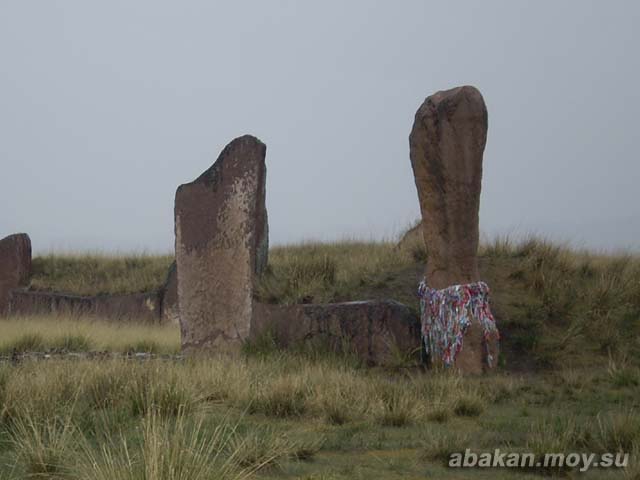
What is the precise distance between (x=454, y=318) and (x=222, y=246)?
3.96 m

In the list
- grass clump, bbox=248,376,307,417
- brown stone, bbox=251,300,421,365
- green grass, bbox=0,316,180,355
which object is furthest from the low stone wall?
grass clump, bbox=248,376,307,417

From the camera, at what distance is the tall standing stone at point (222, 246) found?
11.7 metres

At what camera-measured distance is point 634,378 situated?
8.23 m

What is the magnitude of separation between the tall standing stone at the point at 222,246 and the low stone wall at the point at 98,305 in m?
4.87

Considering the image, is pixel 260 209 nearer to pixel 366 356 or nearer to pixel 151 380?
pixel 366 356

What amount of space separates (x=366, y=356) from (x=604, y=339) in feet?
8.77

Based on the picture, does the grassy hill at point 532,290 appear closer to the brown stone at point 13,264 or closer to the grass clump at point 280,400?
the grass clump at point 280,400

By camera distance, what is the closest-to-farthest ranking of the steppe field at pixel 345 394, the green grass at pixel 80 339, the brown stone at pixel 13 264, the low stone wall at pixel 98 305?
the steppe field at pixel 345 394 → the green grass at pixel 80 339 → the low stone wall at pixel 98 305 → the brown stone at pixel 13 264

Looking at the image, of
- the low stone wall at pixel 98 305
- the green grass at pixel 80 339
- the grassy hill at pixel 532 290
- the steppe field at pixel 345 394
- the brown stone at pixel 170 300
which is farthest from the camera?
the low stone wall at pixel 98 305

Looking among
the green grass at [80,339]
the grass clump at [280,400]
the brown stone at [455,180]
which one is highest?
the brown stone at [455,180]

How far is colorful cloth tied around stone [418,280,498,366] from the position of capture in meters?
9.16

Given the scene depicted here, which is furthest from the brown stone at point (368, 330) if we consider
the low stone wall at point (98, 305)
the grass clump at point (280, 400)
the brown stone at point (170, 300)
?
the low stone wall at point (98, 305)

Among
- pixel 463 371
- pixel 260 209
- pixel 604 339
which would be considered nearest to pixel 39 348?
pixel 260 209

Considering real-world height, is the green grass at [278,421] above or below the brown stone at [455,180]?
below
